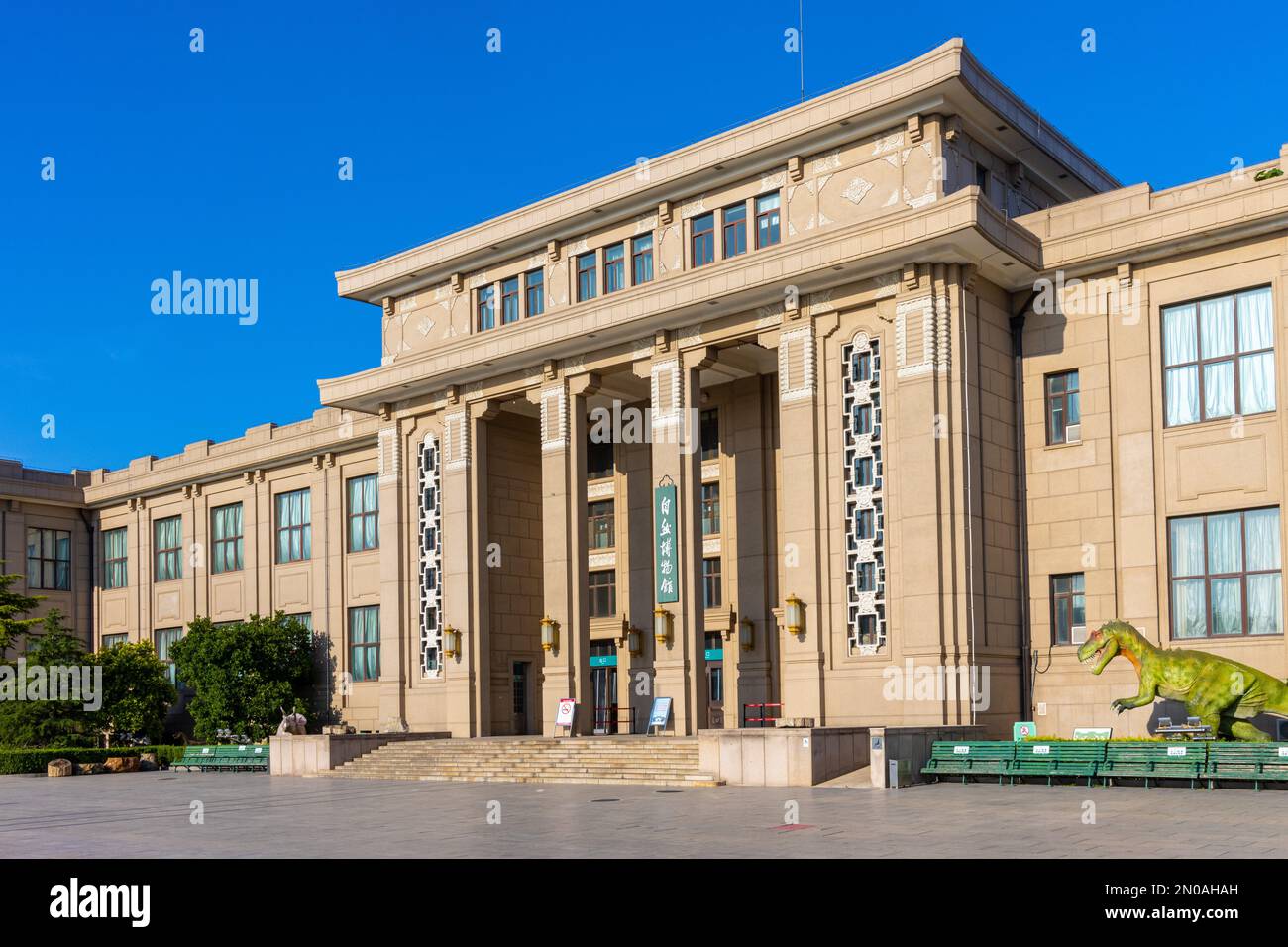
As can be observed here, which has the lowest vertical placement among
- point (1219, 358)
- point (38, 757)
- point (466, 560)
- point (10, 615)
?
point (38, 757)

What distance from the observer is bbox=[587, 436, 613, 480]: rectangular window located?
4206cm

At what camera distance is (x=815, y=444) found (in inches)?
1239

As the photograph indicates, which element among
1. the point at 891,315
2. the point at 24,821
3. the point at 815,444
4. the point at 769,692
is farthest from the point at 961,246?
the point at 24,821

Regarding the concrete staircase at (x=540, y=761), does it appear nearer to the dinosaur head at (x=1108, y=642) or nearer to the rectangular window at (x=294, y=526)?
the dinosaur head at (x=1108, y=642)

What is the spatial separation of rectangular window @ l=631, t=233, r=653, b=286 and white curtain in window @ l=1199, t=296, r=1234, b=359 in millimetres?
14190

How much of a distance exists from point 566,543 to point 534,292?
7.87 metres

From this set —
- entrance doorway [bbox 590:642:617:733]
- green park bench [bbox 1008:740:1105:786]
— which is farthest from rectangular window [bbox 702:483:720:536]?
green park bench [bbox 1008:740:1105:786]

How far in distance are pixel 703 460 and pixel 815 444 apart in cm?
840

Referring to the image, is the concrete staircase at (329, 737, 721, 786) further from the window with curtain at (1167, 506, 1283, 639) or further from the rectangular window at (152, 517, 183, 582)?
the rectangular window at (152, 517, 183, 582)

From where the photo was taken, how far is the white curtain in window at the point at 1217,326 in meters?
28.7

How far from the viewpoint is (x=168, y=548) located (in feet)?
177

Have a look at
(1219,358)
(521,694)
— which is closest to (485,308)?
(521,694)

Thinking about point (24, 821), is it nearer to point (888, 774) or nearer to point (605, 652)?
point (888, 774)

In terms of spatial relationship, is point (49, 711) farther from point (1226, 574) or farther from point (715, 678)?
point (1226, 574)
